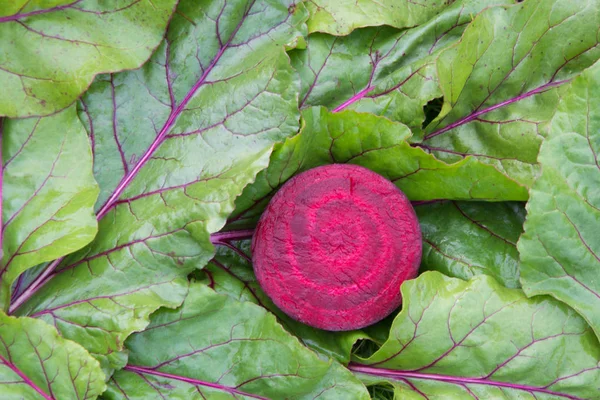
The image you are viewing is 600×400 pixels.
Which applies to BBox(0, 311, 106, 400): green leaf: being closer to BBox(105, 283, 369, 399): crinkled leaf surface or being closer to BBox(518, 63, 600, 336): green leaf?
BBox(105, 283, 369, 399): crinkled leaf surface

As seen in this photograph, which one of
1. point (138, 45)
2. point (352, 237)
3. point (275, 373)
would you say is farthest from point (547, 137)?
point (138, 45)

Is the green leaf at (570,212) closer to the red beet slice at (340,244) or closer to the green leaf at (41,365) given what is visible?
the red beet slice at (340,244)

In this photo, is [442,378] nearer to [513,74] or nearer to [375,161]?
[375,161]

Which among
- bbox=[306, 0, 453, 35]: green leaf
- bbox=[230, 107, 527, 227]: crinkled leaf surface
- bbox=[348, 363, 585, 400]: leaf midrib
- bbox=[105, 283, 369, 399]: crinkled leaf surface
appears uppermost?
bbox=[306, 0, 453, 35]: green leaf

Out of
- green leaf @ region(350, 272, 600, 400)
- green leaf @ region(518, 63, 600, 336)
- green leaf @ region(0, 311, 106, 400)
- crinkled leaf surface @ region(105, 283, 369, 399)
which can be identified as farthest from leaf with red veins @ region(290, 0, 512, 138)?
green leaf @ region(0, 311, 106, 400)

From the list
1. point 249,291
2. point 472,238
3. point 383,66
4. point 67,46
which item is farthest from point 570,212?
point 67,46

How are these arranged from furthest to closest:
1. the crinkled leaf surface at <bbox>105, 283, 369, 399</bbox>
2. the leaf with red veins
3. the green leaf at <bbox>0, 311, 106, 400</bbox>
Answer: the leaf with red veins < the crinkled leaf surface at <bbox>105, 283, 369, 399</bbox> < the green leaf at <bbox>0, 311, 106, 400</bbox>
